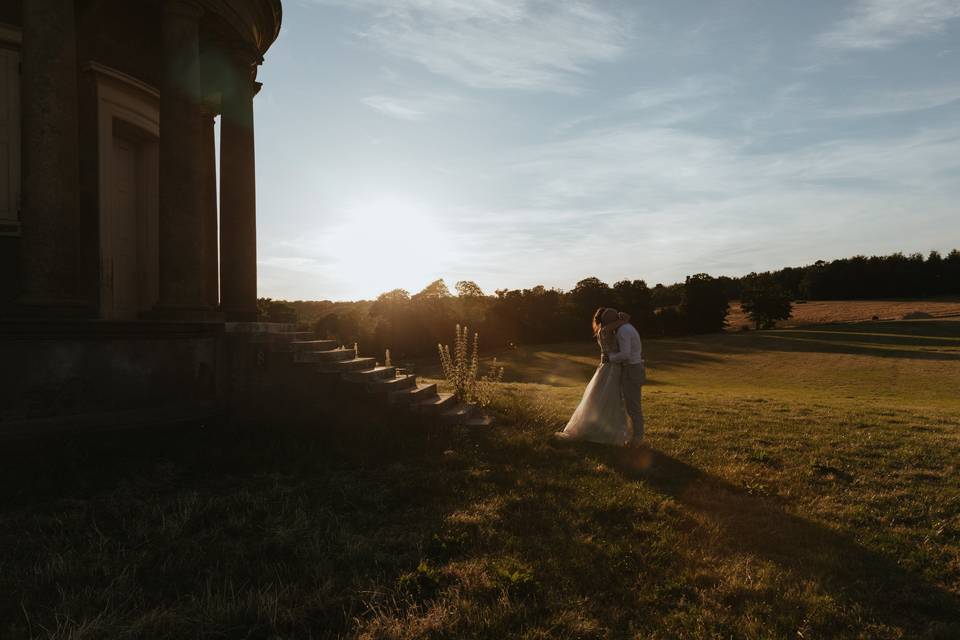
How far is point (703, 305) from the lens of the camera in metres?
70.4

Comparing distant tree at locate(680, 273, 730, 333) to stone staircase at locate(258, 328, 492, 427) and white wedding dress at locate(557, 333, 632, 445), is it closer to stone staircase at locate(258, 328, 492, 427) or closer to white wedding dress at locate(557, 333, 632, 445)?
white wedding dress at locate(557, 333, 632, 445)

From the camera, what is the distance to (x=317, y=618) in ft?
12.3

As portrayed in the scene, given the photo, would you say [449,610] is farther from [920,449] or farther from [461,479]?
[920,449]

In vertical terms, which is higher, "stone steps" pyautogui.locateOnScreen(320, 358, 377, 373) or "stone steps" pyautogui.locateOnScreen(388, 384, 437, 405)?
"stone steps" pyautogui.locateOnScreen(320, 358, 377, 373)

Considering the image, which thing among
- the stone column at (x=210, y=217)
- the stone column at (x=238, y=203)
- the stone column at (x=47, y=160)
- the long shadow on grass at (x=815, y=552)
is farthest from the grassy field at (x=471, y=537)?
the stone column at (x=210, y=217)

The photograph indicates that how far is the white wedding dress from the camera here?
30.6 ft

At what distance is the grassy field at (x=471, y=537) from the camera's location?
381 centimetres

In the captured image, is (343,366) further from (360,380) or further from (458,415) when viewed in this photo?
(458,415)

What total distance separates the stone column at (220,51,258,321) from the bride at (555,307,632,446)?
7.13 m

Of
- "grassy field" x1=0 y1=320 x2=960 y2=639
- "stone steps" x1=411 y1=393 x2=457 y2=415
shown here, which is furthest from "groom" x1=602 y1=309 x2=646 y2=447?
"stone steps" x1=411 y1=393 x2=457 y2=415

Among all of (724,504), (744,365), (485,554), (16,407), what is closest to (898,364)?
(744,365)

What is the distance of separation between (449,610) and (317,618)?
89 cm

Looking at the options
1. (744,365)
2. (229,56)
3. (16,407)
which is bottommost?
(744,365)

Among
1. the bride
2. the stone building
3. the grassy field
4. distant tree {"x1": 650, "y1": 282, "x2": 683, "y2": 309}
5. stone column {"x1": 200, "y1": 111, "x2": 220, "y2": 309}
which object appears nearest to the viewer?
the grassy field
